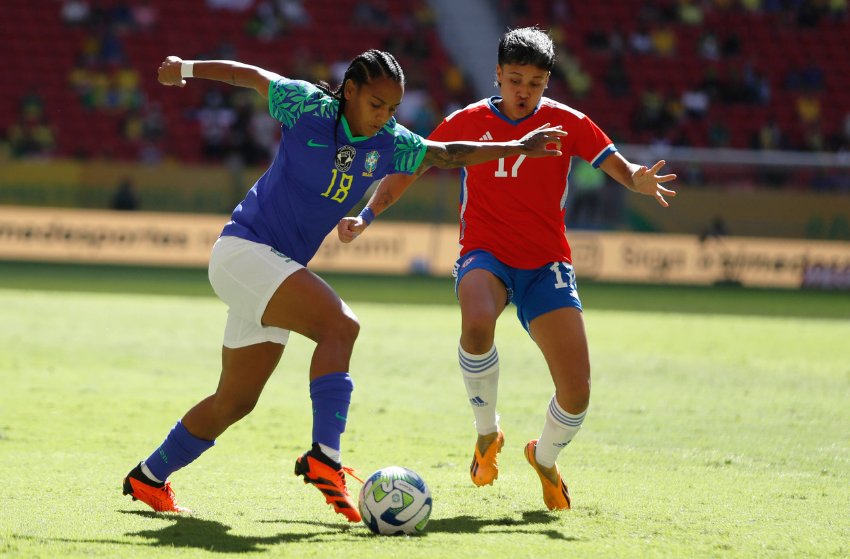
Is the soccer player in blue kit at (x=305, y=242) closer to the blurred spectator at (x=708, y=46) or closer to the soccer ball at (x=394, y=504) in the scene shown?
the soccer ball at (x=394, y=504)

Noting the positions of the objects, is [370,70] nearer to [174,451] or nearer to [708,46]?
[174,451]

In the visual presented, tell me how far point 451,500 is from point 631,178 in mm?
1896

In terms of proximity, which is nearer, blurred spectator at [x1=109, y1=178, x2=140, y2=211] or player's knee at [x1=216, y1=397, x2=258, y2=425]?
player's knee at [x1=216, y1=397, x2=258, y2=425]

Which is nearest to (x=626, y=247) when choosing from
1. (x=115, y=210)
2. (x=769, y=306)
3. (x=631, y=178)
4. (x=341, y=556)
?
(x=769, y=306)

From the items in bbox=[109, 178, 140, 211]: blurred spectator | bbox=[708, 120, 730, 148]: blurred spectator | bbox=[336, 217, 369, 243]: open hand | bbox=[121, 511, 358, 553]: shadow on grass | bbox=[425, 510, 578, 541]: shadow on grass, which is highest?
bbox=[708, 120, 730, 148]: blurred spectator

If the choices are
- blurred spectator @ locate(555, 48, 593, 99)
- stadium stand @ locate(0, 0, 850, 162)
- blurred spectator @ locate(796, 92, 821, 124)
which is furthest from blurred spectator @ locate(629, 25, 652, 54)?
blurred spectator @ locate(796, 92, 821, 124)

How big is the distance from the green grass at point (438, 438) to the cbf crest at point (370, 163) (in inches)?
64.2

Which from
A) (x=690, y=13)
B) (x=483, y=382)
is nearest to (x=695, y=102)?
(x=690, y=13)

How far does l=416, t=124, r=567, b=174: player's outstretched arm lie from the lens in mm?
5691

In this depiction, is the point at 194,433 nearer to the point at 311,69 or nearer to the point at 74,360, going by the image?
the point at 74,360

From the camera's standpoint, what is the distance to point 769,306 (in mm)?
18453

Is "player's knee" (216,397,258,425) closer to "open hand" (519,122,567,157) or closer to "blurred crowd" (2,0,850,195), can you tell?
"open hand" (519,122,567,157)

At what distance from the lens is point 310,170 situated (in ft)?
17.8

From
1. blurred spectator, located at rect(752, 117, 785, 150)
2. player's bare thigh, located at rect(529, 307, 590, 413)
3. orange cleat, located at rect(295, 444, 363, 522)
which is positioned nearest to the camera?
→ orange cleat, located at rect(295, 444, 363, 522)
